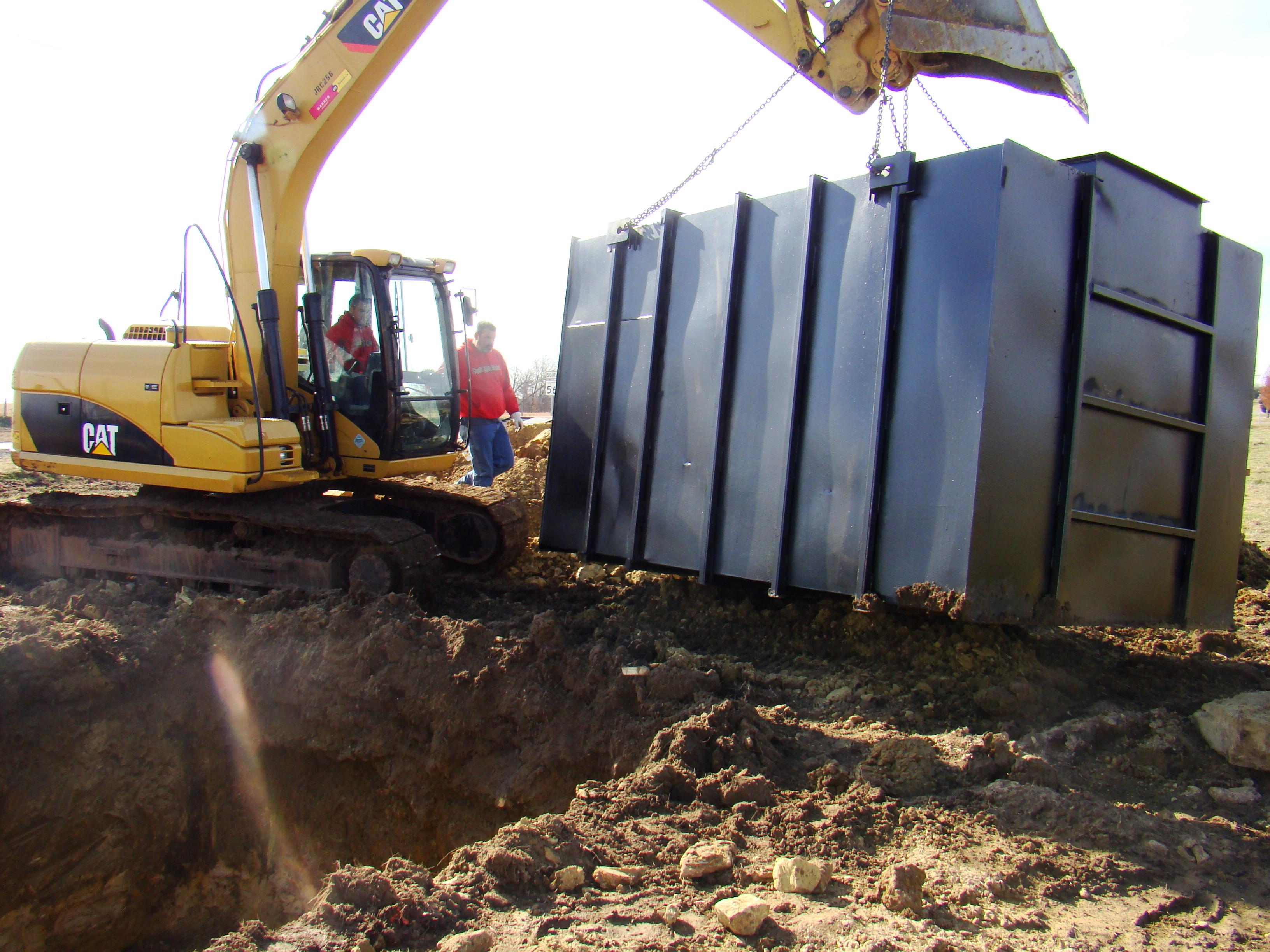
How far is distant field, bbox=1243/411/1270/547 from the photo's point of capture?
9909 millimetres

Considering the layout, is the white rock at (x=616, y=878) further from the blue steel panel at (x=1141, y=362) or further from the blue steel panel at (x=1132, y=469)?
the blue steel panel at (x=1141, y=362)

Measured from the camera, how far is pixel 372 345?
253 inches

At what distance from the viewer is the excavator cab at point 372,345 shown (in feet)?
20.8

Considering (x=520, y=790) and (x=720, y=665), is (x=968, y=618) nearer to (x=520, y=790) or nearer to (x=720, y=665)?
(x=720, y=665)

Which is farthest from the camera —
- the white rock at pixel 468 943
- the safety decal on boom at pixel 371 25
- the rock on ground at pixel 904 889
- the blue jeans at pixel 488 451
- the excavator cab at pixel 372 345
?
the blue jeans at pixel 488 451

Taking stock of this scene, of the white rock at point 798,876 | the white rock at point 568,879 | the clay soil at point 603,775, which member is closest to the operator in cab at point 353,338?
the clay soil at point 603,775

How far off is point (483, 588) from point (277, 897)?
250 centimetres

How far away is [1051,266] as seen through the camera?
13.6 feet

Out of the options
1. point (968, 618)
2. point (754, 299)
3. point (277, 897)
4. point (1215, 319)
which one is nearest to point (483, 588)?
point (277, 897)

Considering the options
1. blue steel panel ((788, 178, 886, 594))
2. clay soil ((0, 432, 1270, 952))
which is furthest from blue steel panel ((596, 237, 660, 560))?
blue steel panel ((788, 178, 886, 594))

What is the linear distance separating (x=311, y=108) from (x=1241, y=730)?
660 centimetres

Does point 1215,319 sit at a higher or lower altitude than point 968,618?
higher

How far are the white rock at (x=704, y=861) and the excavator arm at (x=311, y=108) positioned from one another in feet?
15.1

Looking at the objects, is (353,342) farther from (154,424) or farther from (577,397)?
(577,397)
